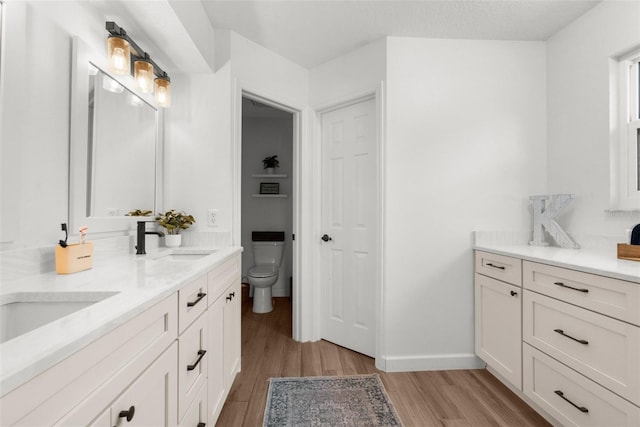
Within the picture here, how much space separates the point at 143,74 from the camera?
1650 mm

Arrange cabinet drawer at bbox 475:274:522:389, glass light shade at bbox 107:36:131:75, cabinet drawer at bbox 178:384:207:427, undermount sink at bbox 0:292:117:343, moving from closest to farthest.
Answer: undermount sink at bbox 0:292:117:343, cabinet drawer at bbox 178:384:207:427, glass light shade at bbox 107:36:131:75, cabinet drawer at bbox 475:274:522:389

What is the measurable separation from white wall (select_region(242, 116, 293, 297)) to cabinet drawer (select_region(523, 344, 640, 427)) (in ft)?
9.66

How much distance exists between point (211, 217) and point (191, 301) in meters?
0.98

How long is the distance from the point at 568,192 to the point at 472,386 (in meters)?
1.49

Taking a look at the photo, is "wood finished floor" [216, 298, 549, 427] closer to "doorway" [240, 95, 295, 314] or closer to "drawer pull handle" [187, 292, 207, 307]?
"drawer pull handle" [187, 292, 207, 307]

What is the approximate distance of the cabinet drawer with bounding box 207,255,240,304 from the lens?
1.45 metres

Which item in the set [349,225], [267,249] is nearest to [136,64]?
[349,225]

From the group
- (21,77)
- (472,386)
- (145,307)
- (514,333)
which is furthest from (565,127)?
(21,77)

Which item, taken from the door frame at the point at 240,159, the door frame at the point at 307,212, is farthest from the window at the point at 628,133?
the door frame at the point at 240,159

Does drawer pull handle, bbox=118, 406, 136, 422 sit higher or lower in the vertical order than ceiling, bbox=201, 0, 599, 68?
lower

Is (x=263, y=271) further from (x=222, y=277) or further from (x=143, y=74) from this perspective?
(x=143, y=74)

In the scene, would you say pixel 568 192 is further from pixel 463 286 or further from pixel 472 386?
pixel 472 386

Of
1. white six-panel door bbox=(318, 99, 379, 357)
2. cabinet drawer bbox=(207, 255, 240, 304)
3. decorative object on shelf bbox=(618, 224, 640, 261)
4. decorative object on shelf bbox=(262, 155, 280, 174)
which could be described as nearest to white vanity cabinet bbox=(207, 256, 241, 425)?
cabinet drawer bbox=(207, 255, 240, 304)

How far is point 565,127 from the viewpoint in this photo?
2129mm
